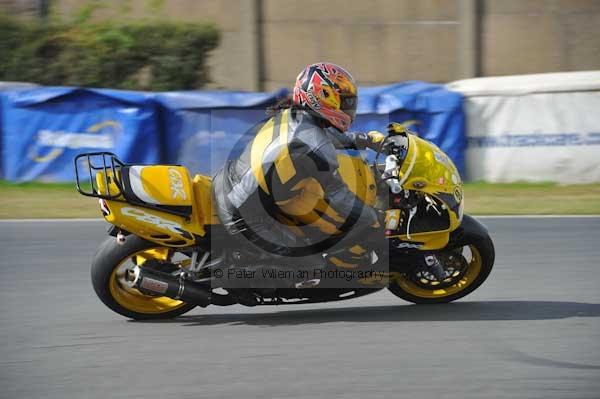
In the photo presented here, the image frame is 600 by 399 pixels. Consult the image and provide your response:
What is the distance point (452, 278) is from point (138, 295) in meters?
2.07

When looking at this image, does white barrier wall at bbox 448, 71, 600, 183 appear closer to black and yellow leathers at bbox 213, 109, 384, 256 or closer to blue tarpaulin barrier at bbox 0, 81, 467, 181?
blue tarpaulin barrier at bbox 0, 81, 467, 181

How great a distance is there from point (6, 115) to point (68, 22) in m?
3.67

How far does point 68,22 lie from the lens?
13586 millimetres

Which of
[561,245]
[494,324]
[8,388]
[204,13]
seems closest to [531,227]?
[561,245]

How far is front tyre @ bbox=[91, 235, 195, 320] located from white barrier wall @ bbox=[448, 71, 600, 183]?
20.3 feet

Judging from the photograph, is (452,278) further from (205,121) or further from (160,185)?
(205,121)

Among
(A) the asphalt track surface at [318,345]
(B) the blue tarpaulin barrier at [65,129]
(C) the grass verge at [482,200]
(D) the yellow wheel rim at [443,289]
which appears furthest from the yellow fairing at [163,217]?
(B) the blue tarpaulin barrier at [65,129]

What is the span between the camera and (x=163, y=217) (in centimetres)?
506

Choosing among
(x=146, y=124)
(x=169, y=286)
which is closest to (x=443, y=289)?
(x=169, y=286)

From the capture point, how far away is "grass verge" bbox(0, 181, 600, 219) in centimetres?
905

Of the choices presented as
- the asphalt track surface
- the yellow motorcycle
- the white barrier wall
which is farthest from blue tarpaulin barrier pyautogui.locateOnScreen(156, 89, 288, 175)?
the yellow motorcycle

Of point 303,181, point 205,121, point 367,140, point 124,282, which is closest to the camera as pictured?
point 303,181

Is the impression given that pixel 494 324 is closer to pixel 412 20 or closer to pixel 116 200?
pixel 116 200

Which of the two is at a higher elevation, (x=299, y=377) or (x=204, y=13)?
(x=204, y=13)
